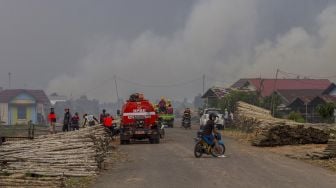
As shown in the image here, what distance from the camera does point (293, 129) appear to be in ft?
101

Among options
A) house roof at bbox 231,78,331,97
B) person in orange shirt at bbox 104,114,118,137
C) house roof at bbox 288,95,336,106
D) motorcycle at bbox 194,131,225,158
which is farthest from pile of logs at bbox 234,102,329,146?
house roof at bbox 231,78,331,97

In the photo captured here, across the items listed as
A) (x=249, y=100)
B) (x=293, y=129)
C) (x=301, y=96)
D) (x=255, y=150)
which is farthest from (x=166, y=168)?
(x=301, y=96)

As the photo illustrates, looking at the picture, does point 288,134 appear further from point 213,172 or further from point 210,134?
point 213,172

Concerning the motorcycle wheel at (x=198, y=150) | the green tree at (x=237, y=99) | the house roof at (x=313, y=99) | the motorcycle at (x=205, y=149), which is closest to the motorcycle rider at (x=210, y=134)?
the motorcycle at (x=205, y=149)

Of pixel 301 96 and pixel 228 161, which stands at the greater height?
pixel 301 96

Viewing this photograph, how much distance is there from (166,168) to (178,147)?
9.92 metres

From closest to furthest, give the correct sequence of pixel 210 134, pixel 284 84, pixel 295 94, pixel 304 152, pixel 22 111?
pixel 210 134, pixel 304 152, pixel 295 94, pixel 22 111, pixel 284 84

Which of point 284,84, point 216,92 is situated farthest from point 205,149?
point 284,84

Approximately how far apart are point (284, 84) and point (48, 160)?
6736 centimetres

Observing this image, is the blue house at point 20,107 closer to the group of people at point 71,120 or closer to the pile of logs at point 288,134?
the group of people at point 71,120

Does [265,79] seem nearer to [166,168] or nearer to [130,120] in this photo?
[130,120]

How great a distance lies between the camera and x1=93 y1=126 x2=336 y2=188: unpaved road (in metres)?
16.5

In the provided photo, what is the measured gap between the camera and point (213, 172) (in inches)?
753

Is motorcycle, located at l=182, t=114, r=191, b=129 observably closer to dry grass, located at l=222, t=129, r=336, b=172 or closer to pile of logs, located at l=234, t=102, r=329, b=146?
pile of logs, located at l=234, t=102, r=329, b=146
